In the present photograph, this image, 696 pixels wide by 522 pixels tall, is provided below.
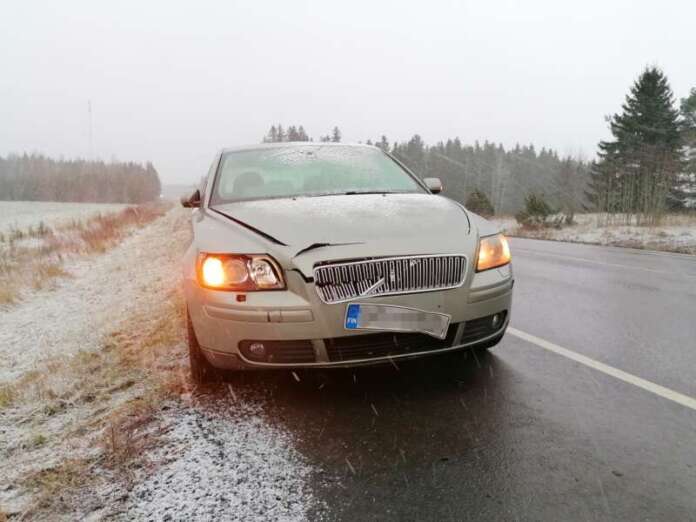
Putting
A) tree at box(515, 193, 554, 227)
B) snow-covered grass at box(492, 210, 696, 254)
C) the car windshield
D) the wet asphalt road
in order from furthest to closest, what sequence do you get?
tree at box(515, 193, 554, 227), snow-covered grass at box(492, 210, 696, 254), the car windshield, the wet asphalt road

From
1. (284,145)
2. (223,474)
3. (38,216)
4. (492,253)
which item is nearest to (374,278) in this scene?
(492,253)

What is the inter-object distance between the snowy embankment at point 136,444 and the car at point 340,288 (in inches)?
13.8

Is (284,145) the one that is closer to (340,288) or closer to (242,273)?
(242,273)

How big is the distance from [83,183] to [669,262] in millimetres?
138258

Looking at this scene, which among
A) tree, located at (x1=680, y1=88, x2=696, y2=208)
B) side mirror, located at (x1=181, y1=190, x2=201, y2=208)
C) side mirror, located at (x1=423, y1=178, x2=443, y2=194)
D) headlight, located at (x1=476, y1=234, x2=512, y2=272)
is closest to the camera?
headlight, located at (x1=476, y1=234, x2=512, y2=272)

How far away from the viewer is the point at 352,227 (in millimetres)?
2863

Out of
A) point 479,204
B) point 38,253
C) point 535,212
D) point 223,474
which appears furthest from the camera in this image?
point 479,204

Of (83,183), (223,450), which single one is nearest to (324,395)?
(223,450)

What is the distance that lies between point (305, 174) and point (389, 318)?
1.96m

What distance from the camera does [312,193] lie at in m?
3.84

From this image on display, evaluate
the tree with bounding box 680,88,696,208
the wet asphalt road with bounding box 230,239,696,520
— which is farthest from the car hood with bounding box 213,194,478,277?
the tree with bounding box 680,88,696,208

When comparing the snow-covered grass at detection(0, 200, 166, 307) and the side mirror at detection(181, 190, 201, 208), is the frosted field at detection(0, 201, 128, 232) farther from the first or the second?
the side mirror at detection(181, 190, 201, 208)

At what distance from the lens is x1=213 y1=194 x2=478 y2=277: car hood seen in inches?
105

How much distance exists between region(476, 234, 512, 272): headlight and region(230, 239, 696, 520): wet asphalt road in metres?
0.75
